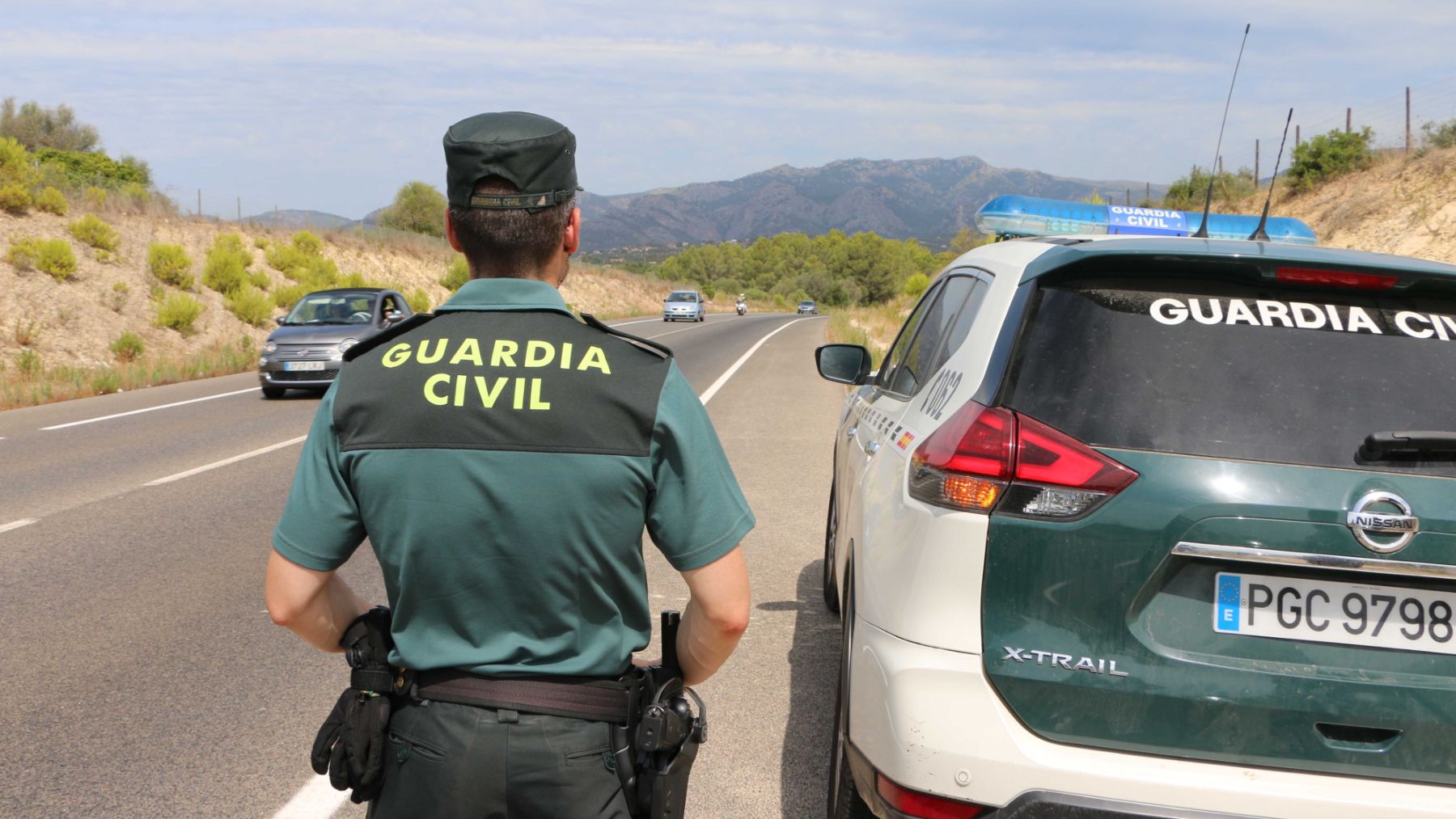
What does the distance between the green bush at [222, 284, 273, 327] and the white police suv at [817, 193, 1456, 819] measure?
110 feet

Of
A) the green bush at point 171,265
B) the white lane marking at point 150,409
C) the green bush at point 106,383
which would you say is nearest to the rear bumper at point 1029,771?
the white lane marking at point 150,409

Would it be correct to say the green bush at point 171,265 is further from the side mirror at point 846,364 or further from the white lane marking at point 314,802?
the white lane marking at point 314,802

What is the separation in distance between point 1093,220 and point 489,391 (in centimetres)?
541

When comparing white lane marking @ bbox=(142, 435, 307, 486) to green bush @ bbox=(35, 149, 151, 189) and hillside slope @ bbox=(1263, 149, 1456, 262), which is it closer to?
hillside slope @ bbox=(1263, 149, 1456, 262)

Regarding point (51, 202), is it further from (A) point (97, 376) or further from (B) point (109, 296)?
(A) point (97, 376)

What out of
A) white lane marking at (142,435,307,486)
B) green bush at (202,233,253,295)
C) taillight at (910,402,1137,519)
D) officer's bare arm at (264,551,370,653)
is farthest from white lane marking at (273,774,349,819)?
green bush at (202,233,253,295)

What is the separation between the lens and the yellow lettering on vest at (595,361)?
1.78 m

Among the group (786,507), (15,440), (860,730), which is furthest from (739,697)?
(15,440)

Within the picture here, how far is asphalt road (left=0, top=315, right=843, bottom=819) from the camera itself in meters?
3.87

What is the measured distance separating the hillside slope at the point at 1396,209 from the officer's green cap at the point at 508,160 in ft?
95.0

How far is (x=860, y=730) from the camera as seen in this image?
286cm

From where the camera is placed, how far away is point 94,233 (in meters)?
33.2

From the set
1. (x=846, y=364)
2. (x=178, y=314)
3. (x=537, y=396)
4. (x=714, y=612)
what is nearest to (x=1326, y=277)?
(x=714, y=612)

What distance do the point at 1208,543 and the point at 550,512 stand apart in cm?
146
